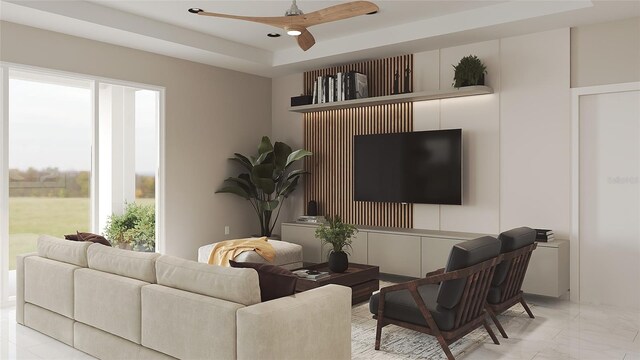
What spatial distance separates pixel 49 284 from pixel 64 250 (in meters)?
0.27

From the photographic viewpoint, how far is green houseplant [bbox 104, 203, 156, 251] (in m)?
5.61

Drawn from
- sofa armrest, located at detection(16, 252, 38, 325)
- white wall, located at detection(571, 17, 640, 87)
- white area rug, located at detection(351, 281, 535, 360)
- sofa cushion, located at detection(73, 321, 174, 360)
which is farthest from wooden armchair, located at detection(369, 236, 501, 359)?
sofa armrest, located at detection(16, 252, 38, 325)

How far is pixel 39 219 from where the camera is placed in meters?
5.06

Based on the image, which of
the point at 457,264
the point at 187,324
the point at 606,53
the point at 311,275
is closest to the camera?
the point at 187,324

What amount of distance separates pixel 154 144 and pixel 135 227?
40.1 inches

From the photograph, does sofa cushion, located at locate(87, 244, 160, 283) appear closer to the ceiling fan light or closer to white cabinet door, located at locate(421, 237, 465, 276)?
the ceiling fan light

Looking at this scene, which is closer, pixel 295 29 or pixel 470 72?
Answer: pixel 295 29

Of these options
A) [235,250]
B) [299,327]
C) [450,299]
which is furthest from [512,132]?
[299,327]

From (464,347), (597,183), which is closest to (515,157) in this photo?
(597,183)

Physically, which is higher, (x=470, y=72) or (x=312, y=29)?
(x=312, y=29)

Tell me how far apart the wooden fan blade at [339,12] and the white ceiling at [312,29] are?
1285mm

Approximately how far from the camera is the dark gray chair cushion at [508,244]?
147 inches

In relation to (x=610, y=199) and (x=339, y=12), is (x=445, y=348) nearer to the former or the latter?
(x=339, y=12)

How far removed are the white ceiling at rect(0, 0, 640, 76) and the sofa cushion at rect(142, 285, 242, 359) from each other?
3.04m
